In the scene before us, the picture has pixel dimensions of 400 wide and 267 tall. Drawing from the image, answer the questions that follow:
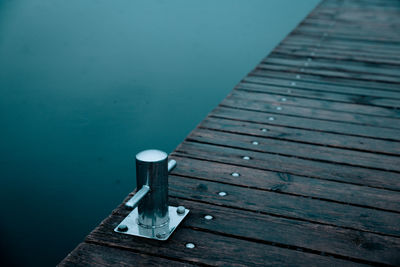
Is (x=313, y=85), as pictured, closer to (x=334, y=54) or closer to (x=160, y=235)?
(x=334, y=54)

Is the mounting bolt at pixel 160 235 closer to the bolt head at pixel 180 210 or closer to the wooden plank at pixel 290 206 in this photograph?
the bolt head at pixel 180 210

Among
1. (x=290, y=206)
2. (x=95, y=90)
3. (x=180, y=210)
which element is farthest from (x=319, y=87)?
(x=95, y=90)

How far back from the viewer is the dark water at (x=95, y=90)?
10.6 ft

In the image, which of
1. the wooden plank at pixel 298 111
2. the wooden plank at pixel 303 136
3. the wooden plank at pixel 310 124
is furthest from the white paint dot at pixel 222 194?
the wooden plank at pixel 298 111

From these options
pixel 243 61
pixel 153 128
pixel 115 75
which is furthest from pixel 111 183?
pixel 243 61

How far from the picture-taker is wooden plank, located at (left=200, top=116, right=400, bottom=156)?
168 cm

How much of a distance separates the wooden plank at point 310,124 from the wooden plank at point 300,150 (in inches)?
7.6

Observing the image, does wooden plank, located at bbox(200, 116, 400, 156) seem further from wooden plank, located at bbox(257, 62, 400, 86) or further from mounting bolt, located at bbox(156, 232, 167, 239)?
wooden plank, located at bbox(257, 62, 400, 86)

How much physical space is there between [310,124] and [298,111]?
0.56 feet

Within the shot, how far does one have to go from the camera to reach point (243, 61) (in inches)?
258

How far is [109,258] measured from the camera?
41.0 inches

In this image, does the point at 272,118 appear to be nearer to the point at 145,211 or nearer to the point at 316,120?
the point at 316,120

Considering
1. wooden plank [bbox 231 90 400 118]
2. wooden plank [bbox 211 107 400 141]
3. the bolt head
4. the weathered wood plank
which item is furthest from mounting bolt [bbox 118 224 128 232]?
the weathered wood plank

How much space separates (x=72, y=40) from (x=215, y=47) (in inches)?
93.4
